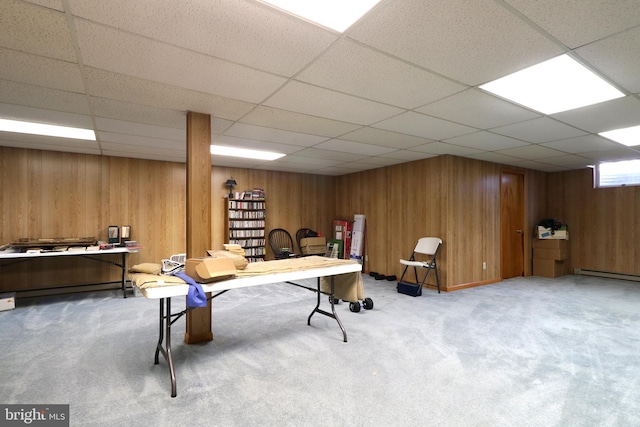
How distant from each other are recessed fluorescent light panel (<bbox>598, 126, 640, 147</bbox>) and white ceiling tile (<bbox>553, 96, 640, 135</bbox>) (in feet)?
0.88

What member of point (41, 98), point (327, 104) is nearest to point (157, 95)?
point (41, 98)

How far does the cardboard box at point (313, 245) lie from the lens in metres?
7.27

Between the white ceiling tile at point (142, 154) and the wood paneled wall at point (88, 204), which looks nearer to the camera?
the wood paneled wall at point (88, 204)

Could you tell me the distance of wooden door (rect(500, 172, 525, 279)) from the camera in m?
6.25

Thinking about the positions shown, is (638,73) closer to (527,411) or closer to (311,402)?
(527,411)

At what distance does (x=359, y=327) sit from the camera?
138 inches

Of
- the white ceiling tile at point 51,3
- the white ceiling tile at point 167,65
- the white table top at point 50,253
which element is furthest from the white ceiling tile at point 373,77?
the white table top at point 50,253

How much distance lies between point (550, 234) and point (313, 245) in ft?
17.1

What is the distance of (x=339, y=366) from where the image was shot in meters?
2.60

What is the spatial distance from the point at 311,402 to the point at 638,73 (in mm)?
3362

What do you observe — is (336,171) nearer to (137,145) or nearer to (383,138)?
(383,138)

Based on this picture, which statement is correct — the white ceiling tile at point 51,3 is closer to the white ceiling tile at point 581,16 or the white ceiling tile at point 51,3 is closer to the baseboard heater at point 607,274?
the white ceiling tile at point 581,16

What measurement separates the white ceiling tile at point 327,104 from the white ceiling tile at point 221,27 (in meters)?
0.52

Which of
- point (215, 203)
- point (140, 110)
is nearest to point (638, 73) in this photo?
point (140, 110)
